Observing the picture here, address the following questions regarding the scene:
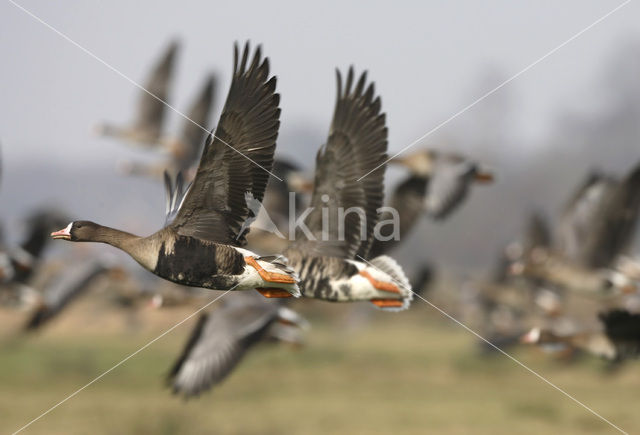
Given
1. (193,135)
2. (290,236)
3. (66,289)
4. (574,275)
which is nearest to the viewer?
(290,236)

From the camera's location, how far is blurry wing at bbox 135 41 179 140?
16938mm

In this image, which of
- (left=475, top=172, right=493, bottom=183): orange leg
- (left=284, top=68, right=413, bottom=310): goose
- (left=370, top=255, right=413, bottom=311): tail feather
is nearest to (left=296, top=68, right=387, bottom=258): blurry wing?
(left=284, top=68, right=413, bottom=310): goose

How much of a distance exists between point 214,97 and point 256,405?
25.5 ft

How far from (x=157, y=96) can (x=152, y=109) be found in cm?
76

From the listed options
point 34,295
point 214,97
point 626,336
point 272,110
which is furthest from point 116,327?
point 272,110

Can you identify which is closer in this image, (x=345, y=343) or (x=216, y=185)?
(x=216, y=185)

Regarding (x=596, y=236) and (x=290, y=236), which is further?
(x=596, y=236)

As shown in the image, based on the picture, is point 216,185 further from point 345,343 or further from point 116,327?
point 116,327

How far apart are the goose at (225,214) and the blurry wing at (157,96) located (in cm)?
1165

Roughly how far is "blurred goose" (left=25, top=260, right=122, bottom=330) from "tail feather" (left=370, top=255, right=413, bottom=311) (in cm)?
499

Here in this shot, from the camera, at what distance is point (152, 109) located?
691 inches

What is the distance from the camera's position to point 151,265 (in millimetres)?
5176

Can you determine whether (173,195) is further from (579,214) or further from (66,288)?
(579,214)

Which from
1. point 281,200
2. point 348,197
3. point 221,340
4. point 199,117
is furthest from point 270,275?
point 199,117
